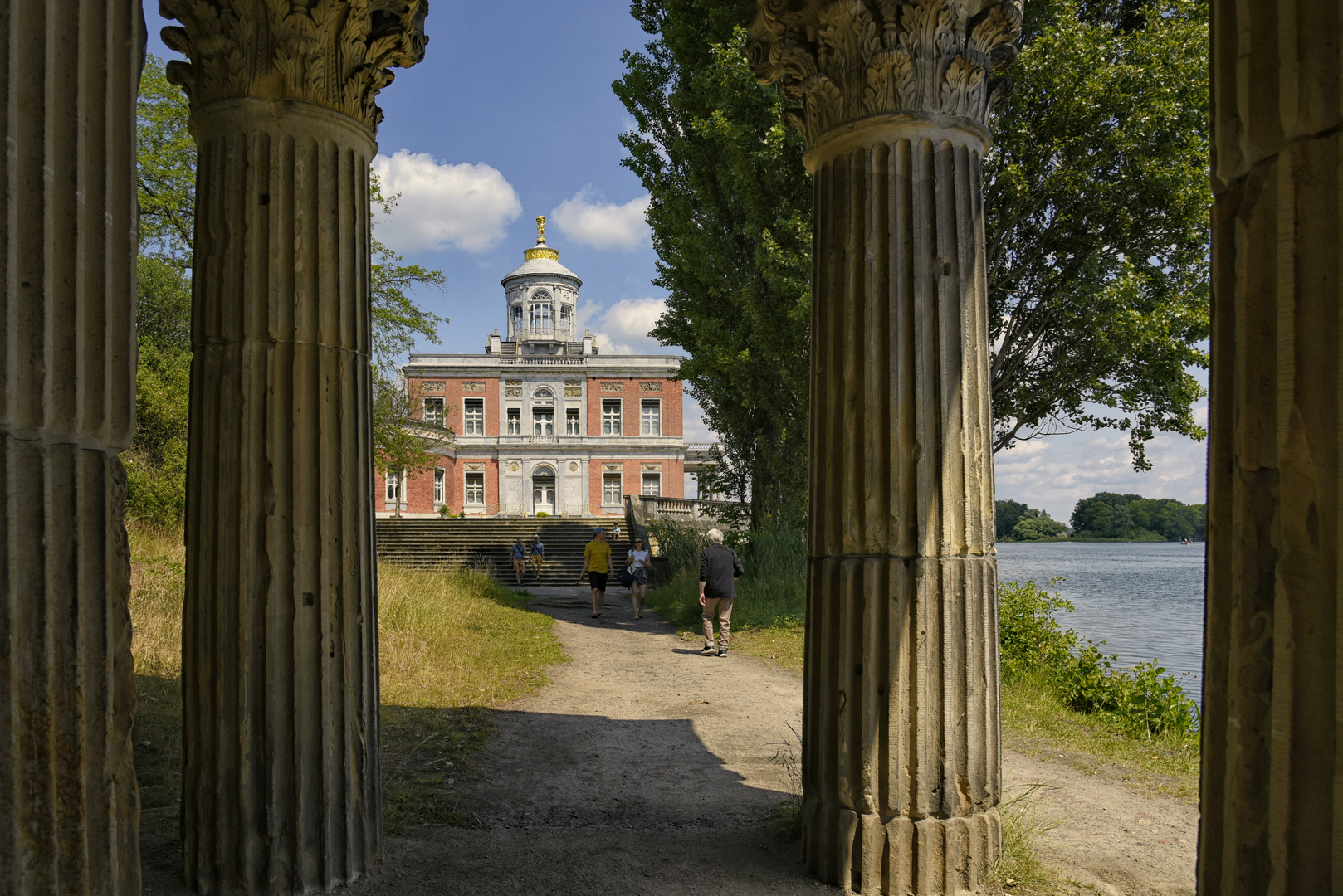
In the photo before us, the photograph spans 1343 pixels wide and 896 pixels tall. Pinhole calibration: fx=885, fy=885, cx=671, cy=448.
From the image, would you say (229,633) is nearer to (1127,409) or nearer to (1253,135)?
(1253,135)

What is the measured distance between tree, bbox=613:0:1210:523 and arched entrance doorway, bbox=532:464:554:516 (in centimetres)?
3860

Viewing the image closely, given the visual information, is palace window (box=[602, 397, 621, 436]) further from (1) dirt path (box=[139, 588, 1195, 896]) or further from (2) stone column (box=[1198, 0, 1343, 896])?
(2) stone column (box=[1198, 0, 1343, 896])

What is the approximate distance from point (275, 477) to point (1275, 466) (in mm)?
3730

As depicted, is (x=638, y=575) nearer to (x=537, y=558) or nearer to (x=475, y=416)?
(x=537, y=558)

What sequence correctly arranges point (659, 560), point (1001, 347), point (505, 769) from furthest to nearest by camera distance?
point (659, 560)
point (1001, 347)
point (505, 769)

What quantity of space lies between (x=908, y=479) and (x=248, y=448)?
2.99 metres

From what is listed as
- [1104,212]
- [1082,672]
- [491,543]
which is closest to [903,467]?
[1082,672]

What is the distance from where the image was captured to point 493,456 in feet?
174

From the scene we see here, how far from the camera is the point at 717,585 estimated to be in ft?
37.3

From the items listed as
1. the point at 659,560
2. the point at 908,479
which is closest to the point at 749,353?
the point at 659,560

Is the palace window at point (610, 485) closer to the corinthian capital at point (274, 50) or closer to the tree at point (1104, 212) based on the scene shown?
the tree at point (1104, 212)

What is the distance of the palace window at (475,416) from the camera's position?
53.4 m

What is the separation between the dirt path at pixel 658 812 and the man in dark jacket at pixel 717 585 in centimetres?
218

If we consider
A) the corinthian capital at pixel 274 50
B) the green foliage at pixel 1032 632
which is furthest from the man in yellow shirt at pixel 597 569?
the corinthian capital at pixel 274 50
